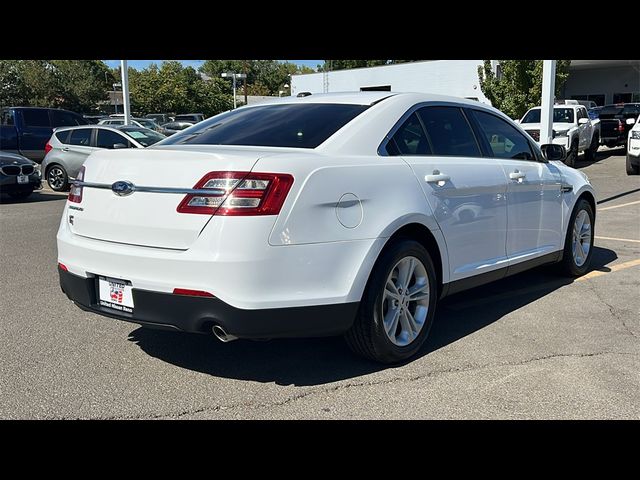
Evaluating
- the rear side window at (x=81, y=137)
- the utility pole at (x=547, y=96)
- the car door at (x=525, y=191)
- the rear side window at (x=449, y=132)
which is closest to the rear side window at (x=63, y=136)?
the rear side window at (x=81, y=137)

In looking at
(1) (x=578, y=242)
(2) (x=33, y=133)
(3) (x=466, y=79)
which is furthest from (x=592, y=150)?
(2) (x=33, y=133)

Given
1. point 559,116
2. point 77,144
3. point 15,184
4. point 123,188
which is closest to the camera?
point 123,188

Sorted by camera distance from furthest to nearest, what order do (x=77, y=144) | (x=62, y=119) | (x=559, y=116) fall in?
1. (x=559, y=116)
2. (x=62, y=119)
3. (x=77, y=144)

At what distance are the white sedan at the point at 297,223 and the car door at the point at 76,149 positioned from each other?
10.6 meters

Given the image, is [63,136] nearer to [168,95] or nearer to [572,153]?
[572,153]

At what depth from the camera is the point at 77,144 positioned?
569 inches

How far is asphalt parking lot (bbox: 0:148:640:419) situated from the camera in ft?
11.1

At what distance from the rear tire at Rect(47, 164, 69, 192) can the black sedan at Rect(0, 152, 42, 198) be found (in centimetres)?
142

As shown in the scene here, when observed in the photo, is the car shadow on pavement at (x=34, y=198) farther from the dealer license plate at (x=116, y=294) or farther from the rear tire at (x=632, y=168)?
the rear tire at (x=632, y=168)

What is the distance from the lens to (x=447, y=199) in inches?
168

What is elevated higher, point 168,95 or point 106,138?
point 168,95

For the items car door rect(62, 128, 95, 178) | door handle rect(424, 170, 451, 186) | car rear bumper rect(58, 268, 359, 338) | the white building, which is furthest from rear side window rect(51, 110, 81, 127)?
the white building

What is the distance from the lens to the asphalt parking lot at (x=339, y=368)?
3.38m

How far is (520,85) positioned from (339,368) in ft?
85.8
